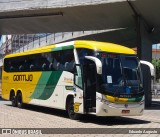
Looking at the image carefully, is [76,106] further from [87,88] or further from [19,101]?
[19,101]

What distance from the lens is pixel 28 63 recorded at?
21.7 meters

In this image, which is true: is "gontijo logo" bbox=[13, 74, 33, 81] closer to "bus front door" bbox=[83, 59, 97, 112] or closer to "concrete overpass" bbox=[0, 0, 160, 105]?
"concrete overpass" bbox=[0, 0, 160, 105]

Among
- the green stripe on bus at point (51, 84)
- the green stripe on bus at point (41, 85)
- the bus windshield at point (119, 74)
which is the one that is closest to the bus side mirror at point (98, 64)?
the bus windshield at point (119, 74)

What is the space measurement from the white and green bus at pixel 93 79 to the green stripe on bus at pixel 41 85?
0.05 metres

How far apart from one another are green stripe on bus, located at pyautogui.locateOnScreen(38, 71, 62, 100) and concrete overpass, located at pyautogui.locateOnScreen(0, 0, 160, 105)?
281 inches

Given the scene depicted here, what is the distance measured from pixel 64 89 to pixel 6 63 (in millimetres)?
8295

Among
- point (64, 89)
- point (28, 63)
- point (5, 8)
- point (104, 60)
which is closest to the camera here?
point (104, 60)

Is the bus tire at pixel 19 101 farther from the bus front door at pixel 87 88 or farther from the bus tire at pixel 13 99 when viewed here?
the bus front door at pixel 87 88

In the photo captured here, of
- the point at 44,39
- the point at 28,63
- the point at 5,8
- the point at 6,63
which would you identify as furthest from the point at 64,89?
the point at 44,39

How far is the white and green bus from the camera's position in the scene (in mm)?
15164

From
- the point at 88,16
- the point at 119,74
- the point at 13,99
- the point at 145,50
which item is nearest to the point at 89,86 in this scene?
the point at 119,74

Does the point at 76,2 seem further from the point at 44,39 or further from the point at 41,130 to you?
the point at 44,39

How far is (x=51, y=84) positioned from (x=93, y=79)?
11.9 feet

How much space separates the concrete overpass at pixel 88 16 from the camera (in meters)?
24.6
